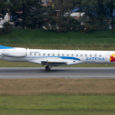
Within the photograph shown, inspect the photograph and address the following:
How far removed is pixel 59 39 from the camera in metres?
60.8

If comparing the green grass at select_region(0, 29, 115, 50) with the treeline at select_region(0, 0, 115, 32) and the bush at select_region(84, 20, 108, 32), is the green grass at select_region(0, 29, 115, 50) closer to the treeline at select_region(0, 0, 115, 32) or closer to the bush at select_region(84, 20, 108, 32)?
the bush at select_region(84, 20, 108, 32)

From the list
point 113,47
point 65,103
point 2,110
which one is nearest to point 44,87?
point 65,103

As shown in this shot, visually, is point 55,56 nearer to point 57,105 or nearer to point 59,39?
point 57,105

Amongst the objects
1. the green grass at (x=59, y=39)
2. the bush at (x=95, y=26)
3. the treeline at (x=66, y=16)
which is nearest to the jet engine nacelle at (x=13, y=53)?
the green grass at (x=59, y=39)

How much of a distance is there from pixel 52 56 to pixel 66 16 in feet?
122

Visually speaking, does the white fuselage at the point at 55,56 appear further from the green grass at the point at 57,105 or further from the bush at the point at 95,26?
the bush at the point at 95,26

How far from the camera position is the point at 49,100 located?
20.6m

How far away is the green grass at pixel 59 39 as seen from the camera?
174 feet

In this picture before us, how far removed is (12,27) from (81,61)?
114 ft

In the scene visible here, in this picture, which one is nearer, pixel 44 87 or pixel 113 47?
pixel 44 87

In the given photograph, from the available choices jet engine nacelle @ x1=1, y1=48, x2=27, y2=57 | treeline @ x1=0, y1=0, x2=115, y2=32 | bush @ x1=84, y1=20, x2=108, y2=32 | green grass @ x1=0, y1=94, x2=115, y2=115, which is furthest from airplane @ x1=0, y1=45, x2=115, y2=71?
treeline @ x1=0, y1=0, x2=115, y2=32

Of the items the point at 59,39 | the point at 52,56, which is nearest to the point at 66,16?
the point at 59,39

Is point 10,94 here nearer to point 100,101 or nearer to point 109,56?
point 100,101

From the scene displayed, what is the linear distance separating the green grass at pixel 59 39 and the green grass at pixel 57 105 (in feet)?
102
